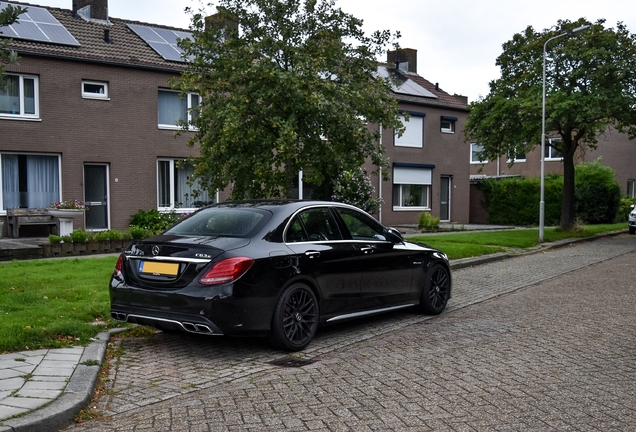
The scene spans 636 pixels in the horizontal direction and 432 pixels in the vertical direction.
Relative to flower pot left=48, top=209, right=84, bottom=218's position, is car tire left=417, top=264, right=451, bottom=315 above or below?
below

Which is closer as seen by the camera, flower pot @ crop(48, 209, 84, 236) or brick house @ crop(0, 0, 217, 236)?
flower pot @ crop(48, 209, 84, 236)

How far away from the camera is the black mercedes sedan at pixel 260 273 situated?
600cm

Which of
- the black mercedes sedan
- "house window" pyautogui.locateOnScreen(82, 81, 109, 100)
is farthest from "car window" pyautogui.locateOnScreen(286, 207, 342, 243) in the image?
"house window" pyautogui.locateOnScreen(82, 81, 109, 100)

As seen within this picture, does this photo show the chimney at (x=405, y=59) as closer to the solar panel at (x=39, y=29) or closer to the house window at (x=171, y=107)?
the house window at (x=171, y=107)

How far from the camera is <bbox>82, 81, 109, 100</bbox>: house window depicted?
20.2 meters

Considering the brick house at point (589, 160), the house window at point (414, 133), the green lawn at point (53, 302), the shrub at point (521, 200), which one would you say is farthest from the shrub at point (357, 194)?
the brick house at point (589, 160)

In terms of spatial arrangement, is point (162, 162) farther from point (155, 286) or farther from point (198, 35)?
point (155, 286)

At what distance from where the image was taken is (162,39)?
2366cm

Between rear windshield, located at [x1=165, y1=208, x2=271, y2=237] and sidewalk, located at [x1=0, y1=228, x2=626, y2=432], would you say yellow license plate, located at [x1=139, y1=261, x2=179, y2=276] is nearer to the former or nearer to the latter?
rear windshield, located at [x1=165, y1=208, x2=271, y2=237]

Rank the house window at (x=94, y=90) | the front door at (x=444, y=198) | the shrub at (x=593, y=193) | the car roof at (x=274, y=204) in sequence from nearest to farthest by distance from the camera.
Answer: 1. the car roof at (x=274, y=204)
2. the house window at (x=94, y=90)
3. the front door at (x=444, y=198)
4. the shrub at (x=593, y=193)

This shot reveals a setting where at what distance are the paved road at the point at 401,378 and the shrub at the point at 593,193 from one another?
24609 millimetres

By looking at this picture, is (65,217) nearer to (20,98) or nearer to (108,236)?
(108,236)

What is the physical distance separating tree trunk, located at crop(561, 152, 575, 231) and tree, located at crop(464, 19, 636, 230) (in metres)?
0.03

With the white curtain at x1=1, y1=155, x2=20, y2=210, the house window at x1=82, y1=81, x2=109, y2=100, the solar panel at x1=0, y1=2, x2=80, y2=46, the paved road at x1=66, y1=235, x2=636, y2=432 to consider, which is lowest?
the paved road at x1=66, y1=235, x2=636, y2=432
